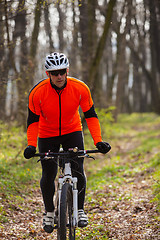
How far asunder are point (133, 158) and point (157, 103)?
533 inches

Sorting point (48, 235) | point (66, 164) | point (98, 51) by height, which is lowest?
point (48, 235)

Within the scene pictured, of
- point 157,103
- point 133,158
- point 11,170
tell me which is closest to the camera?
point 11,170

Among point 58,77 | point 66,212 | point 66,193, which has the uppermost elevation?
point 58,77

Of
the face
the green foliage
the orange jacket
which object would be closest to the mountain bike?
the orange jacket

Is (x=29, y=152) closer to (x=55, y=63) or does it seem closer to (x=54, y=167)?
(x=54, y=167)

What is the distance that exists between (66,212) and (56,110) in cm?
131

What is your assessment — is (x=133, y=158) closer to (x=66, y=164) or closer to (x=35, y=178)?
(x=35, y=178)

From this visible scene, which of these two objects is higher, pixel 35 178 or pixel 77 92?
pixel 77 92

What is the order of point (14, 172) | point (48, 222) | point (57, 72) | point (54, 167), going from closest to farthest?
point (57, 72)
point (48, 222)
point (54, 167)
point (14, 172)

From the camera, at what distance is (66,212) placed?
12.9 ft

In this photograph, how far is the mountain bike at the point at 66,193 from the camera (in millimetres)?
3863

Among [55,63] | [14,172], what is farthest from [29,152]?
[14,172]

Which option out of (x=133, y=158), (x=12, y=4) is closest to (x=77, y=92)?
(x=12, y=4)

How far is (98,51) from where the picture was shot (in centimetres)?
1045
